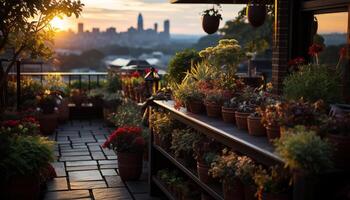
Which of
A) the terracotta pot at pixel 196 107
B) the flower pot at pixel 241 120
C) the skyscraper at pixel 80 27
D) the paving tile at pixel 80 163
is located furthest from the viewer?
the skyscraper at pixel 80 27

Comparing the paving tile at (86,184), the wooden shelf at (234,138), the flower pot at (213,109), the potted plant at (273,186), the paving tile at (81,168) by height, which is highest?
the flower pot at (213,109)

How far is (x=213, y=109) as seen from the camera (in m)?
4.13

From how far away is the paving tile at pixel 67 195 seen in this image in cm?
536

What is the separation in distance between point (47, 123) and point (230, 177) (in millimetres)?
6137

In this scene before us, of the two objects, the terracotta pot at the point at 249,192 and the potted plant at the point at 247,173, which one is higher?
the potted plant at the point at 247,173

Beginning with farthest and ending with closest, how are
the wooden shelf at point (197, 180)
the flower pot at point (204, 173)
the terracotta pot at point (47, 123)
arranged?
the terracotta pot at point (47, 123) → the flower pot at point (204, 173) → the wooden shelf at point (197, 180)

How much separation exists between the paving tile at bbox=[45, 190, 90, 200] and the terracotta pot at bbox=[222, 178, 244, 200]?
240cm

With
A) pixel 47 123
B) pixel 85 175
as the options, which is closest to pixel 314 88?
pixel 85 175

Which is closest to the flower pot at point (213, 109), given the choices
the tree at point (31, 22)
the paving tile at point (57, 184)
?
the paving tile at point (57, 184)

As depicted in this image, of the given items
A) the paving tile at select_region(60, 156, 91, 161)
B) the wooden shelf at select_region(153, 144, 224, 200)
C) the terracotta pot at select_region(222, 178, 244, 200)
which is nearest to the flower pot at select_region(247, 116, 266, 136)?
the terracotta pot at select_region(222, 178, 244, 200)

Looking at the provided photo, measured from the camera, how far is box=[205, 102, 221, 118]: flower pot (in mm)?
4095

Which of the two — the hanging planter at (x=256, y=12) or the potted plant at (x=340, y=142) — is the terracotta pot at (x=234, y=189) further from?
the hanging planter at (x=256, y=12)

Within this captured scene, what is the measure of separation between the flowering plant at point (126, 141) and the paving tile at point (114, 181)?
355 mm

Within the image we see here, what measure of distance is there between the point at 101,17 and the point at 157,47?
1241 centimetres
